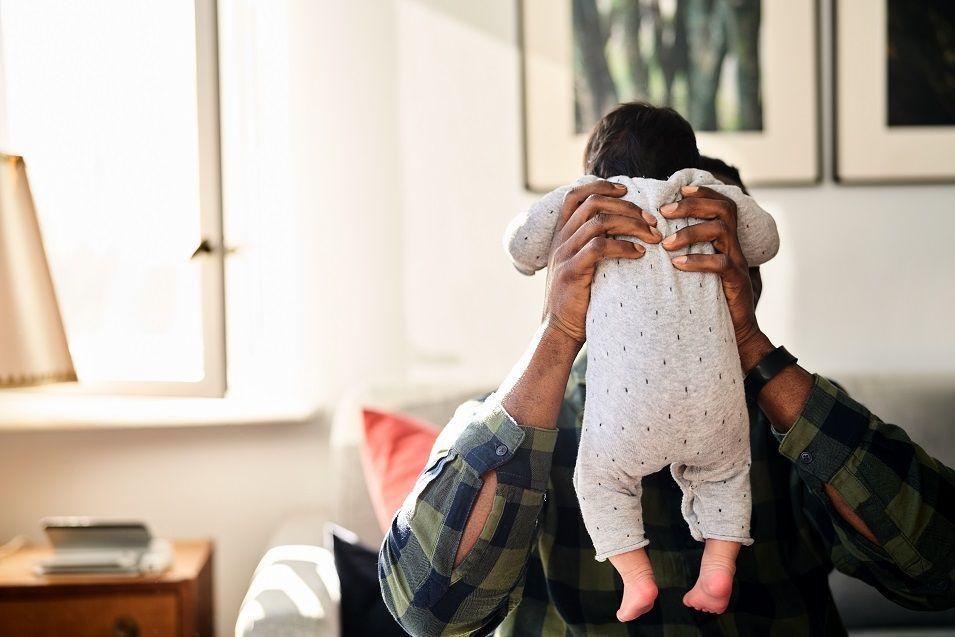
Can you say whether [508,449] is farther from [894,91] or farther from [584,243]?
[894,91]

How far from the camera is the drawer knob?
1.74m

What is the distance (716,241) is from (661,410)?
0.66 ft

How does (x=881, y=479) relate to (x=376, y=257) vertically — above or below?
below

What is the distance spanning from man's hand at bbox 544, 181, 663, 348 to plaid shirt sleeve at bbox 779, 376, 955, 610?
280mm

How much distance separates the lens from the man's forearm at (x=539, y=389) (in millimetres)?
1042

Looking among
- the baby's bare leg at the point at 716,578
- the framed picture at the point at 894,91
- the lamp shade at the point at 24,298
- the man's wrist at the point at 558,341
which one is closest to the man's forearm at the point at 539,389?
the man's wrist at the point at 558,341

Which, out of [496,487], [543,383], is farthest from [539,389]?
[496,487]

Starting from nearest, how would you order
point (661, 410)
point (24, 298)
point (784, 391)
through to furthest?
point (661, 410) < point (784, 391) < point (24, 298)

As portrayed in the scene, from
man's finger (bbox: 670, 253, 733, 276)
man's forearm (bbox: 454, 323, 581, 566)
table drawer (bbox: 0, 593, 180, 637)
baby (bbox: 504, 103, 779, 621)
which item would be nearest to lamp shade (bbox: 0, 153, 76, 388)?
table drawer (bbox: 0, 593, 180, 637)

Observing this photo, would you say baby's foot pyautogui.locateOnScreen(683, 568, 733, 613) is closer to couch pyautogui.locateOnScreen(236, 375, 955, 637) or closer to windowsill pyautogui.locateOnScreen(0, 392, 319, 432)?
couch pyautogui.locateOnScreen(236, 375, 955, 637)

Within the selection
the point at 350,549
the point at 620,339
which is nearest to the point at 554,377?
the point at 620,339

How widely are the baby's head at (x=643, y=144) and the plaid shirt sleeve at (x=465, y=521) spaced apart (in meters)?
0.32

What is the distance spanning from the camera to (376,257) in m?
2.14

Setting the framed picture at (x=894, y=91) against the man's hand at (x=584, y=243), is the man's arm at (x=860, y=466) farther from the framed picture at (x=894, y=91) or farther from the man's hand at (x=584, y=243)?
the framed picture at (x=894, y=91)
